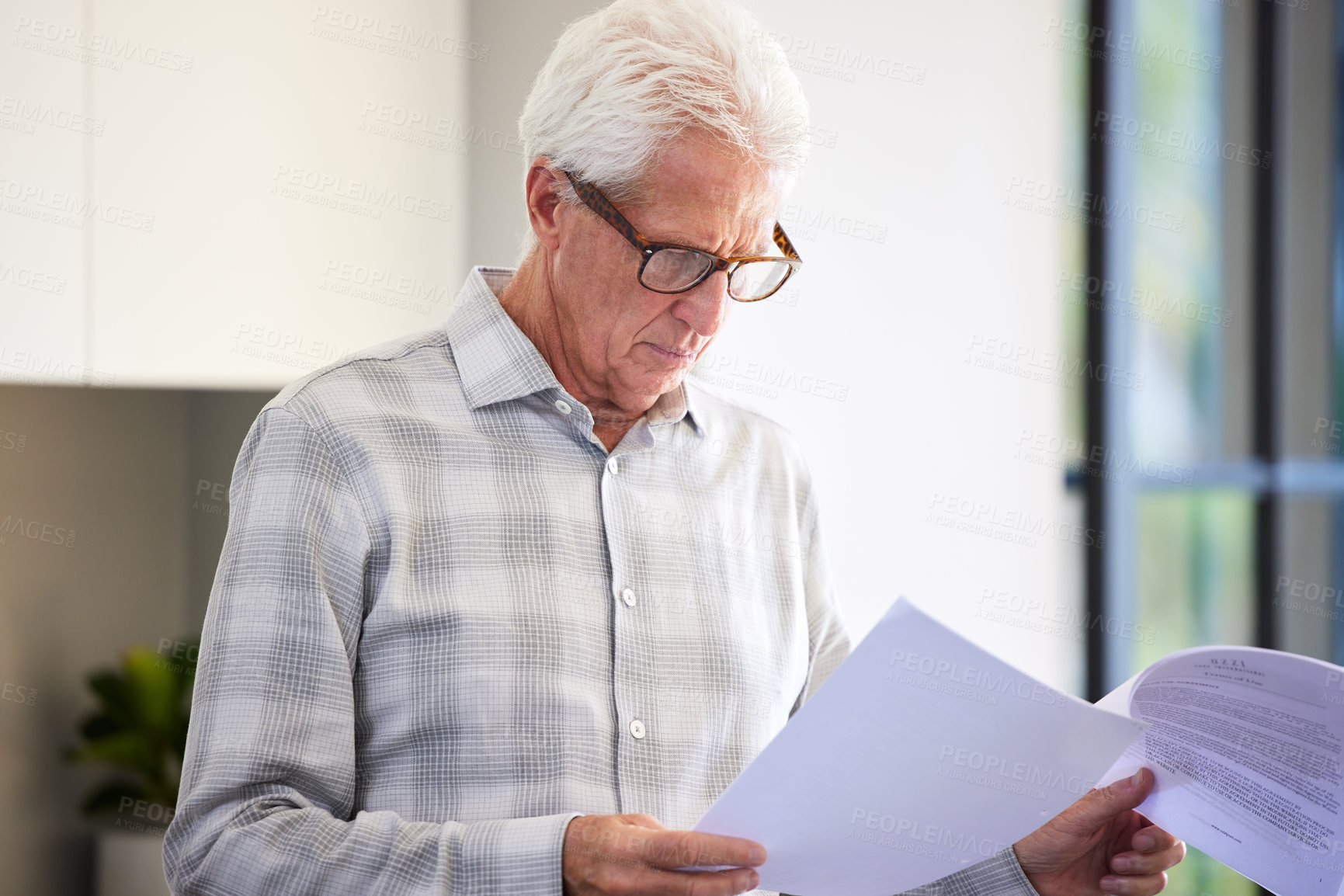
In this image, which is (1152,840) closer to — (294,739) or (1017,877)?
(1017,877)

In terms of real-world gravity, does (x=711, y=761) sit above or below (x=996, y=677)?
below

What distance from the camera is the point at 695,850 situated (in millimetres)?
767

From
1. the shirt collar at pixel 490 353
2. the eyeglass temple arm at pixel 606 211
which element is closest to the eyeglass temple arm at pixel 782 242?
the eyeglass temple arm at pixel 606 211

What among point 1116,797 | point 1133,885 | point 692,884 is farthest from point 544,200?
point 1133,885

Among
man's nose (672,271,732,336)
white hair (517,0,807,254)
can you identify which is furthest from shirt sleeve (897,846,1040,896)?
white hair (517,0,807,254)

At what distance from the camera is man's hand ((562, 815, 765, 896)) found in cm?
77

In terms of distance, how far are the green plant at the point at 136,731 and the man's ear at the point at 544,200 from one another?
0.86 m

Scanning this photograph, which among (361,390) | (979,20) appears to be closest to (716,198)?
(361,390)

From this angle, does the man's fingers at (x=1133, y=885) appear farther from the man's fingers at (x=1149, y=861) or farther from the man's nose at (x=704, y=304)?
the man's nose at (x=704, y=304)

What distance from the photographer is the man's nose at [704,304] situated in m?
1.06

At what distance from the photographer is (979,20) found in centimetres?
229

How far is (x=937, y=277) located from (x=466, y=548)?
1.61m

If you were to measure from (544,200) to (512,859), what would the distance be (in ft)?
2.09

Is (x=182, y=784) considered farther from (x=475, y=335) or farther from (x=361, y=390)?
(x=475, y=335)
